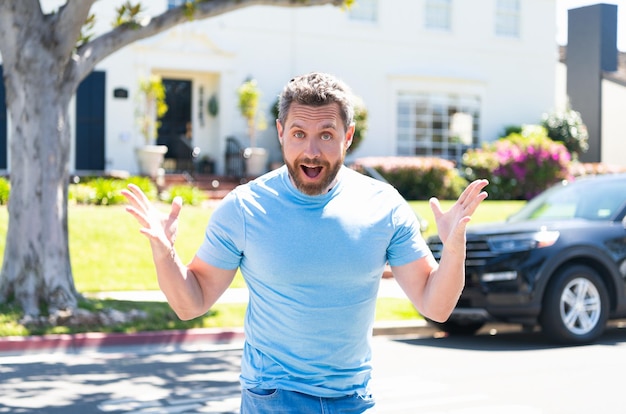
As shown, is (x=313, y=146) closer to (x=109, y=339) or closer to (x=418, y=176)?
(x=109, y=339)

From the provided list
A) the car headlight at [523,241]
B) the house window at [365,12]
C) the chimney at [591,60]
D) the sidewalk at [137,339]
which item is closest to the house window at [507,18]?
the house window at [365,12]

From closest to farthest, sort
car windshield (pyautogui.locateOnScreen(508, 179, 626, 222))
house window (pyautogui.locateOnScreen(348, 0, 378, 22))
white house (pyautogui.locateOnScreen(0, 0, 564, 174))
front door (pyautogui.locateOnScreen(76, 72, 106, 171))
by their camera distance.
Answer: car windshield (pyautogui.locateOnScreen(508, 179, 626, 222)) < front door (pyautogui.locateOnScreen(76, 72, 106, 171)) < white house (pyautogui.locateOnScreen(0, 0, 564, 174)) < house window (pyautogui.locateOnScreen(348, 0, 378, 22))

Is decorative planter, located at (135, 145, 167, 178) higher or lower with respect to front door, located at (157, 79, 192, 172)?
lower

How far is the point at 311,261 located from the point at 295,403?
486mm

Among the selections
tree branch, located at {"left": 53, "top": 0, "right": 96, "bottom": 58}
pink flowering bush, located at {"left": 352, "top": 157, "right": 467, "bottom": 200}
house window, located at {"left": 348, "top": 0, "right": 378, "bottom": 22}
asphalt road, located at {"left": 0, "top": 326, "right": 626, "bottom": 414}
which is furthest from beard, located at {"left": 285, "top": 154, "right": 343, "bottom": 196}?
house window, located at {"left": 348, "top": 0, "right": 378, "bottom": 22}

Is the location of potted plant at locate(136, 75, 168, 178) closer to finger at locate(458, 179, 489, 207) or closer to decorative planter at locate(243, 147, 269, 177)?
decorative planter at locate(243, 147, 269, 177)

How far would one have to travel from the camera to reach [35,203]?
428 inches

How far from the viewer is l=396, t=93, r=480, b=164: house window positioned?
27.1 m

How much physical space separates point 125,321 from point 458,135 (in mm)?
18623

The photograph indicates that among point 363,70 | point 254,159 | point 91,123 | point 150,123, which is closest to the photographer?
point 150,123

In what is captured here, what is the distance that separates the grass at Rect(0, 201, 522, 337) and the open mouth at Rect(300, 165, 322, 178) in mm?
7523

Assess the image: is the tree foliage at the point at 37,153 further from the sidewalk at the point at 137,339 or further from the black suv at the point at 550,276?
the black suv at the point at 550,276

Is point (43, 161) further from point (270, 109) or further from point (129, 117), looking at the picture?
point (270, 109)

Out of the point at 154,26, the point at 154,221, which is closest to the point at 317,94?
the point at 154,221
